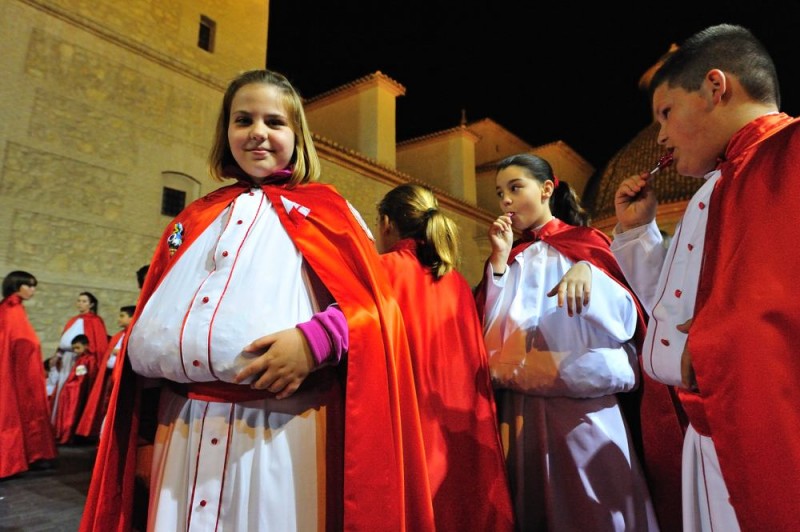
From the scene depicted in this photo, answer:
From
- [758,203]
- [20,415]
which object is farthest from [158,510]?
[20,415]

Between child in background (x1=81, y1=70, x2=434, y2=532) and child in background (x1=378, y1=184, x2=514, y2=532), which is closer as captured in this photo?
child in background (x1=81, y1=70, x2=434, y2=532)

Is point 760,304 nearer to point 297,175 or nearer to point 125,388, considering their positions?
point 297,175

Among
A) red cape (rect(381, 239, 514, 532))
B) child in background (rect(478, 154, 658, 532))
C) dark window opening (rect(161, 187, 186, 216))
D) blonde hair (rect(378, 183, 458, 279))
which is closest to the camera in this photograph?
child in background (rect(478, 154, 658, 532))

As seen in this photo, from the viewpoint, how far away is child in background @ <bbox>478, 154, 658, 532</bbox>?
6.54ft

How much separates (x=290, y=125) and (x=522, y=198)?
1.35 m

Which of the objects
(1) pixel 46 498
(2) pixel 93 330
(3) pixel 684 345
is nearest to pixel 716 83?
(3) pixel 684 345

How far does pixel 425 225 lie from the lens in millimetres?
2557

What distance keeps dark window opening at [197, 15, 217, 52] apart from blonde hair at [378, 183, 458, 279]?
10.5 metres

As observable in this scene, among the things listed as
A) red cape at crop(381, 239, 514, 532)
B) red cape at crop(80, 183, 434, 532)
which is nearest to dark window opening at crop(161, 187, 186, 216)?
red cape at crop(381, 239, 514, 532)

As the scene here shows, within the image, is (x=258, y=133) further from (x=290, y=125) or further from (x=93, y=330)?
(x=93, y=330)

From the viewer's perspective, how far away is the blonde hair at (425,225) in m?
2.49

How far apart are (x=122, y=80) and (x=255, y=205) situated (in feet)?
32.6

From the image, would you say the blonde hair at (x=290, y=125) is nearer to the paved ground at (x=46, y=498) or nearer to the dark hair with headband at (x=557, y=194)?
the dark hair with headband at (x=557, y=194)

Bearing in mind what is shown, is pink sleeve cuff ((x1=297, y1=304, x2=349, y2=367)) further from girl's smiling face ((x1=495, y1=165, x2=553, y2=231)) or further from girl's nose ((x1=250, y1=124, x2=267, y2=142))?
girl's smiling face ((x1=495, y1=165, x2=553, y2=231))
